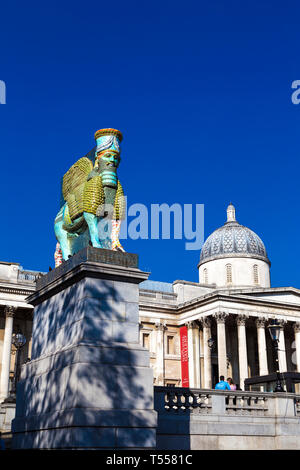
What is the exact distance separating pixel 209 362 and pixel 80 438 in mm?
38417

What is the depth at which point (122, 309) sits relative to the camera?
14062 millimetres

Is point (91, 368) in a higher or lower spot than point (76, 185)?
lower

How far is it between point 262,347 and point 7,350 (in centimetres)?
2208

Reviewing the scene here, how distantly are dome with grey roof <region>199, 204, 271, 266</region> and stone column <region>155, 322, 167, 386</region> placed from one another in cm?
1211

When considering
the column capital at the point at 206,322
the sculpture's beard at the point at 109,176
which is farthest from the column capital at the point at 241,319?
the sculpture's beard at the point at 109,176

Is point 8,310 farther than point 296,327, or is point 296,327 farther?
→ point 296,327

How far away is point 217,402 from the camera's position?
17.3m

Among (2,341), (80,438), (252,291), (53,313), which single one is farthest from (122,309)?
(252,291)

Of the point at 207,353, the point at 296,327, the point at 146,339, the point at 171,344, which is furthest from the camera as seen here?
the point at 171,344

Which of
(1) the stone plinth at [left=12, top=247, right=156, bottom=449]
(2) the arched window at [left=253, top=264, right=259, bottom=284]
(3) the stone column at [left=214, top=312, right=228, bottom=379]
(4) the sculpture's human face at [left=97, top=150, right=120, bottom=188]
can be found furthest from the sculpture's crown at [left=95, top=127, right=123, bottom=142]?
(2) the arched window at [left=253, top=264, right=259, bottom=284]

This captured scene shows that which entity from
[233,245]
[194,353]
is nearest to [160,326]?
[194,353]

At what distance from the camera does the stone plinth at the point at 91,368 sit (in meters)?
12.7

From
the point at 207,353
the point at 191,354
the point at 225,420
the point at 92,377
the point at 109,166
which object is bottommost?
the point at 225,420

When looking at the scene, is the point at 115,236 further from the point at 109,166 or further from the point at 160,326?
the point at 160,326
